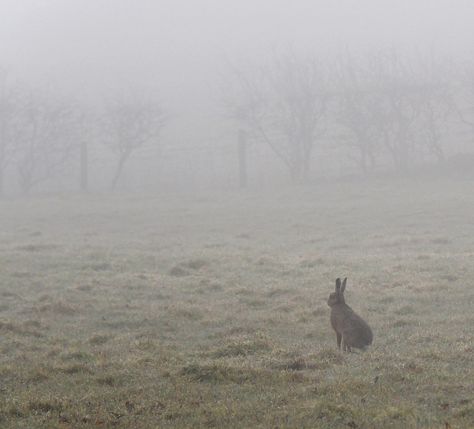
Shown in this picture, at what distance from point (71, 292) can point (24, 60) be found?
59036 millimetres

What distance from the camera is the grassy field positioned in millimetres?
6211

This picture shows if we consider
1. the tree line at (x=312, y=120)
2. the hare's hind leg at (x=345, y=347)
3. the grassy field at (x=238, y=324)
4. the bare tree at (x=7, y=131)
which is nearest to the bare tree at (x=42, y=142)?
the tree line at (x=312, y=120)

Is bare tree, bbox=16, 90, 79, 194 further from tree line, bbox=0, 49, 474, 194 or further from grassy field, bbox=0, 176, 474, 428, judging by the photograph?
grassy field, bbox=0, 176, 474, 428

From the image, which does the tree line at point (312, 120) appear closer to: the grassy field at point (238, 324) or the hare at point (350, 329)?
the grassy field at point (238, 324)

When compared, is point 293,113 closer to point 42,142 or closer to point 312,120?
point 312,120

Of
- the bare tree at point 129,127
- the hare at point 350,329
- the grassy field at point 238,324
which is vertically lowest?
the grassy field at point 238,324

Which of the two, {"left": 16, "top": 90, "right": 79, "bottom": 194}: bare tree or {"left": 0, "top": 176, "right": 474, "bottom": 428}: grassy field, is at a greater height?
{"left": 16, "top": 90, "right": 79, "bottom": 194}: bare tree

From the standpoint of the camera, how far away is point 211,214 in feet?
85.0

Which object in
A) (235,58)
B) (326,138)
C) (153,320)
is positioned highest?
(235,58)

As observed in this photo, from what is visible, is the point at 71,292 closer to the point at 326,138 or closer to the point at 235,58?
the point at 326,138

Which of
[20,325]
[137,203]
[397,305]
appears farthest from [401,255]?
→ [137,203]

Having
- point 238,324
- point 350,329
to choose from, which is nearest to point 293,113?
point 238,324

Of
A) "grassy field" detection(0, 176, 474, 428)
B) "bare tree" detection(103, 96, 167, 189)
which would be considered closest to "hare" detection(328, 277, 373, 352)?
"grassy field" detection(0, 176, 474, 428)

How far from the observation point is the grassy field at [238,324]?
20.4 feet
